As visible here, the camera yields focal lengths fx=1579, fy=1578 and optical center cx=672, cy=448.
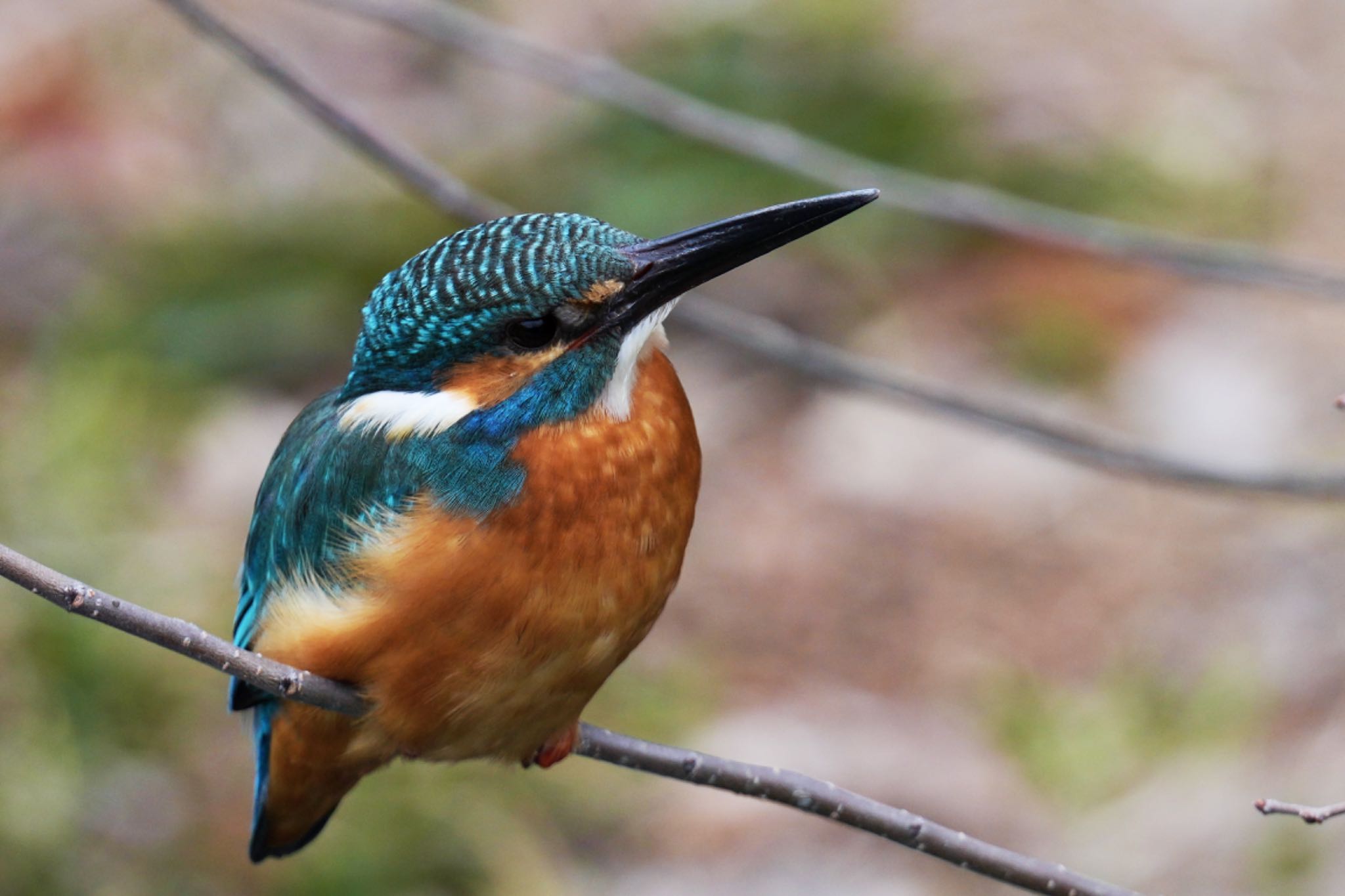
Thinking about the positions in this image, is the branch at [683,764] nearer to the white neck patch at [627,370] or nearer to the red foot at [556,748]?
the red foot at [556,748]

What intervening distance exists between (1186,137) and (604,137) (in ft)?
7.30

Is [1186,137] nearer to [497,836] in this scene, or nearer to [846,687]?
[846,687]

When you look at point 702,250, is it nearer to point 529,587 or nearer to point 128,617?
point 529,587

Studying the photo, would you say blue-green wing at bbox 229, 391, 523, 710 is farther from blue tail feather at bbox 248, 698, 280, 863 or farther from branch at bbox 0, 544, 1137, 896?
branch at bbox 0, 544, 1137, 896

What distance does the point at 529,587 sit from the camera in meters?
2.15

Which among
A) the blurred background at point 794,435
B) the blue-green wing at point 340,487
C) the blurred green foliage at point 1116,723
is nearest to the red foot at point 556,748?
the blue-green wing at point 340,487

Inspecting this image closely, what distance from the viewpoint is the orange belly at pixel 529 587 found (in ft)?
7.09

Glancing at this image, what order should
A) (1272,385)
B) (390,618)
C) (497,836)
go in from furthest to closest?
(1272,385) → (497,836) → (390,618)

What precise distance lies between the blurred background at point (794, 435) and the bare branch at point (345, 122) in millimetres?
1599

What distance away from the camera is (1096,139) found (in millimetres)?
5988

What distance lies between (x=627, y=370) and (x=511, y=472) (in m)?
0.23

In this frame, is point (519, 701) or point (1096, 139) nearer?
point (519, 701)

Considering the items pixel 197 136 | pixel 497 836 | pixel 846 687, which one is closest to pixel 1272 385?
pixel 846 687

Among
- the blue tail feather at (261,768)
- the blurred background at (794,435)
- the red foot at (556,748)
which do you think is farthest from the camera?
the blurred background at (794,435)
